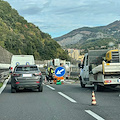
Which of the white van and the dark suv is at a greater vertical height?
the white van

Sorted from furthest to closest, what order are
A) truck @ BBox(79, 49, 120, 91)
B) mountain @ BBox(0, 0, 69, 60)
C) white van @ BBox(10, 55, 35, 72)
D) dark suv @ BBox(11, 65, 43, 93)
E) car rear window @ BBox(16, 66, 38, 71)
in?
mountain @ BBox(0, 0, 69, 60), white van @ BBox(10, 55, 35, 72), car rear window @ BBox(16, 66, 38, 71), dark suv @ BBox(11, 65, 43, 93), truck @ BBox(79, 49, 120, 91)

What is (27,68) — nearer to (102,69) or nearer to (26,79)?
(26,79)

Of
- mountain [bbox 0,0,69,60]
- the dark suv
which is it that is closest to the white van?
the dark suv

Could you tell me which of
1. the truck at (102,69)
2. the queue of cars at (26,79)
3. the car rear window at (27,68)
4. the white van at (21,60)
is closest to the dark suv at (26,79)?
the queue of cars at (26,79)

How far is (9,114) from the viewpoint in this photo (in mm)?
9211

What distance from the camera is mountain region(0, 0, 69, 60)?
397ft

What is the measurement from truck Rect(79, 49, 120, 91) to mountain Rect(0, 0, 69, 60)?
95.1m

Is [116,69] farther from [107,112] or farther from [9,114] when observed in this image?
[9,114]

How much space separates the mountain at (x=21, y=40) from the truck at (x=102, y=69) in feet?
312

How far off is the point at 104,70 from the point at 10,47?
351ft

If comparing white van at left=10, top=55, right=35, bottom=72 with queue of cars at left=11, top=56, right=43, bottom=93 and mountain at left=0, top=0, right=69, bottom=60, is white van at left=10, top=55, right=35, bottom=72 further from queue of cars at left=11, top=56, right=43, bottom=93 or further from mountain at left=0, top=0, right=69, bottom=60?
mountain at left=0, top=0, right=69, bottom=60

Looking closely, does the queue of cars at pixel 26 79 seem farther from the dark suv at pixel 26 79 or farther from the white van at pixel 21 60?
the white van at pixel 21 60

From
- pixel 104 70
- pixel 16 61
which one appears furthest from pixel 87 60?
pixel 16 61

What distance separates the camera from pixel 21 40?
13000 cm
